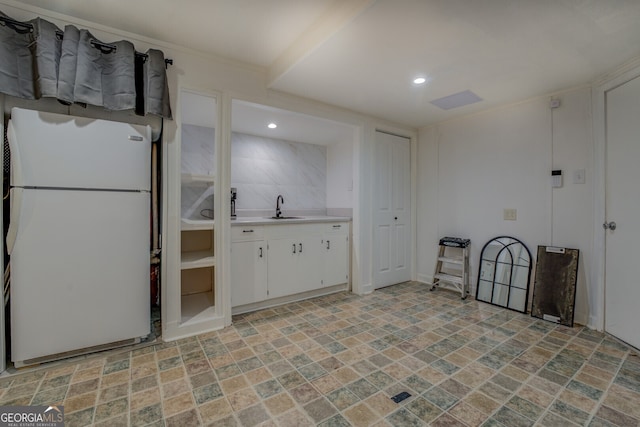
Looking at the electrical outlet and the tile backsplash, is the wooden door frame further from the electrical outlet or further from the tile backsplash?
the tile backsplash

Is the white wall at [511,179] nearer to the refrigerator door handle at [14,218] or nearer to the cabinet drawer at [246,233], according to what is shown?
the cabinet drawer at [246,233]

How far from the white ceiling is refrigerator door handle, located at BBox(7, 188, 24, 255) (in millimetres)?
1212

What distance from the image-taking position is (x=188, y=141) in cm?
328

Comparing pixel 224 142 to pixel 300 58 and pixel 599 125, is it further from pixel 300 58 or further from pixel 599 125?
pixel 599 125

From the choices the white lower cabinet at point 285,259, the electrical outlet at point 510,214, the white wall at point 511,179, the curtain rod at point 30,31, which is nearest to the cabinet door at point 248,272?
the white lower cabinet at point 285,259

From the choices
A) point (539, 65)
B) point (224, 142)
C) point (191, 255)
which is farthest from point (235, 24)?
point (539, 65)

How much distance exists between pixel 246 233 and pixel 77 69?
5.54ft

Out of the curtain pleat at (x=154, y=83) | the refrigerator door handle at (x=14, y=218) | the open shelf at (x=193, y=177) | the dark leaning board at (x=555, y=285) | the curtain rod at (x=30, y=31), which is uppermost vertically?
the curtain rod at (x=30, y=31)

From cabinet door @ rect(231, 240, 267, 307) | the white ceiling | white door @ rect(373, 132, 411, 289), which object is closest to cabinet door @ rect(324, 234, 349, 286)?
white door @ rect(373, 132, 411, 289)

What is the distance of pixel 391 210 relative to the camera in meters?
3.76

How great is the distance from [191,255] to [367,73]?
7.54ft

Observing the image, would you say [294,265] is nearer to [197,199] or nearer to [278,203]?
[278,203]

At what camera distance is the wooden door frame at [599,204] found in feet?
7.85
